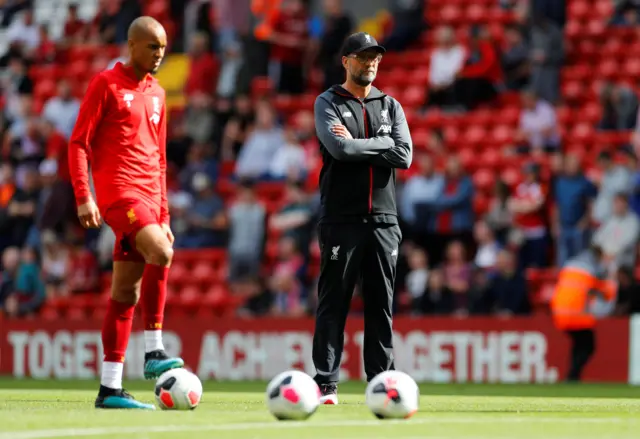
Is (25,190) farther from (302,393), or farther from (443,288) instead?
(302,393)

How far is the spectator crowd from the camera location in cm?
1645

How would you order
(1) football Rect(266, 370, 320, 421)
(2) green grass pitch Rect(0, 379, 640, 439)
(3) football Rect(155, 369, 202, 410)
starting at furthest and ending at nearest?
(3) football Rect(155, 369, 202, 410)
(1) football Rect(266, 370, 320, 421)
(2) green grass pitch Rect(0, 379, 640, 439)

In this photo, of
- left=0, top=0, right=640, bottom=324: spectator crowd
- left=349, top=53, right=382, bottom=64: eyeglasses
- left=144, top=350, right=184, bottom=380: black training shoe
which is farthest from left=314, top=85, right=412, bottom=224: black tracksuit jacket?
left=0, top=0, right=640, bottom=324: spectator crowd

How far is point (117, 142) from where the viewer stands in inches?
343

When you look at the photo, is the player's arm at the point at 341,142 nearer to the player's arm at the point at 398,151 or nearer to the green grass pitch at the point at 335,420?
the player's arm at the point at 398,151

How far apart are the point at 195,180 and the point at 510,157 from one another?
442 cm

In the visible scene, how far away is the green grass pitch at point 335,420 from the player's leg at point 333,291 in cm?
25

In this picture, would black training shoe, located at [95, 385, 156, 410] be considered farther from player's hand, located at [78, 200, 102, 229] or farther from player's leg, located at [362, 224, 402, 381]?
player's leg, located at [362, 224, 402, 381]

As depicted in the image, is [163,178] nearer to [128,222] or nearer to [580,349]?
[128,222]

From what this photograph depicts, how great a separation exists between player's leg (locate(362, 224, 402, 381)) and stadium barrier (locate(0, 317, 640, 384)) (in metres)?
6.61

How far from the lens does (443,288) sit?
16.2m

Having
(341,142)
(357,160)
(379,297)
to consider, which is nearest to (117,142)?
(341,142)

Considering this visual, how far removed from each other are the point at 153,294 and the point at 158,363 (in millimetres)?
474

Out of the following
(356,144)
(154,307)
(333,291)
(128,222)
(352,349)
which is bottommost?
(352,349)
